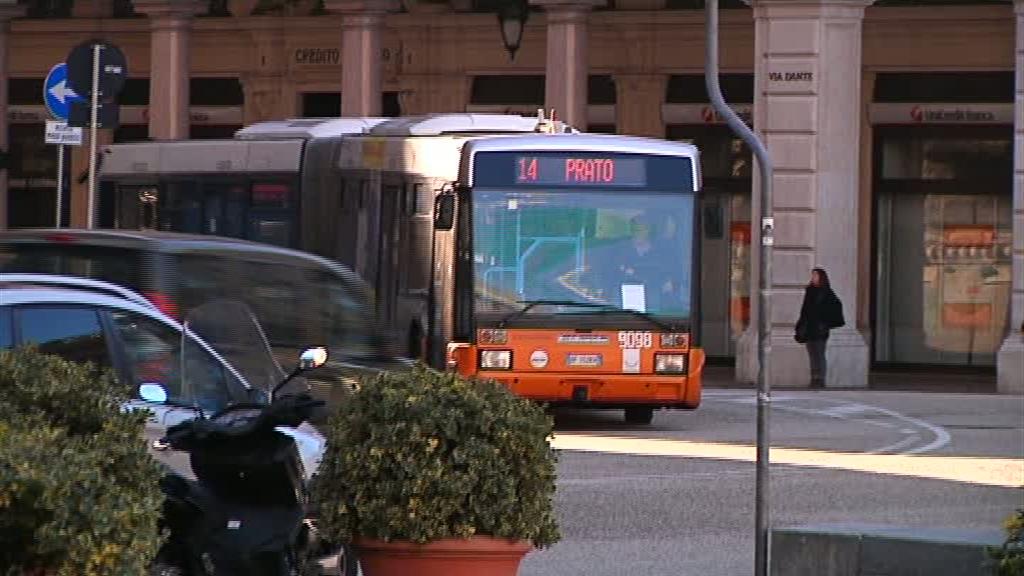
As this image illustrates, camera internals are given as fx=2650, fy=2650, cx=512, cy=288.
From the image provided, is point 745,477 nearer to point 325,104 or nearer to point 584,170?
point 584,170

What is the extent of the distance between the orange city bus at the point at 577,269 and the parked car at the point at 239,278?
4218 mm

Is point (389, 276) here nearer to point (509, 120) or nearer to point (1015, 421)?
point (509, 120)

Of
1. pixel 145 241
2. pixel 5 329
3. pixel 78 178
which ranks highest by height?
pixel 78 178

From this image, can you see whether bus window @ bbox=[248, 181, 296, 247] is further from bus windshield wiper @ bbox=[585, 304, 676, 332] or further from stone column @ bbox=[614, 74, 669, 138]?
stone column @ bbox=[614, 74, 669, 138]

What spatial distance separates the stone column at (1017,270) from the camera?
3172 centimetres

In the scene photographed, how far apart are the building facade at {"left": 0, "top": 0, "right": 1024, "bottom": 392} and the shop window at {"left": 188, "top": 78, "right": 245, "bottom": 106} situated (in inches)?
1.8

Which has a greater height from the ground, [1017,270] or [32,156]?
[32,156]

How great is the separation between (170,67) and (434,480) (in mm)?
30737

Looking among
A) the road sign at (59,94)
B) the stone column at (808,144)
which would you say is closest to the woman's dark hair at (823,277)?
the stone column at (808,144)

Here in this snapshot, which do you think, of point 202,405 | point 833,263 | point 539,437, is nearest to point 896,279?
point 833,263

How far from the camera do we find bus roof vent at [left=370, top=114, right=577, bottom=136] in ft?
83.6

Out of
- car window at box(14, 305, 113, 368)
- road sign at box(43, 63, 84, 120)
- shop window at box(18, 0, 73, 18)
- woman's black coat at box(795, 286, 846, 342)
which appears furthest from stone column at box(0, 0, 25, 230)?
car window at box(14, 305, 113, 368)

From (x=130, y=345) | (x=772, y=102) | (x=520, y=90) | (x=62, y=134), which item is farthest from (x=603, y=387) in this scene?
(x=520, y=90)

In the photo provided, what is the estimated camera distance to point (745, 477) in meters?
19.0
